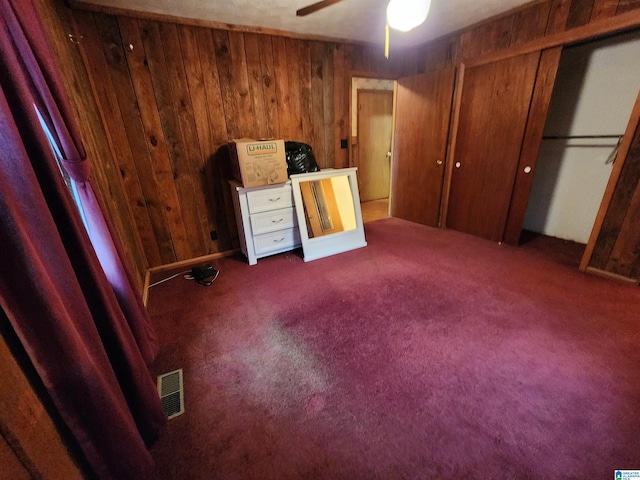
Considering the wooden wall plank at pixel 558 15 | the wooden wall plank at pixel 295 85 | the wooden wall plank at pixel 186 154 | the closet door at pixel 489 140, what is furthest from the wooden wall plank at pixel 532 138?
the wooden wall plank at pixel 186 154

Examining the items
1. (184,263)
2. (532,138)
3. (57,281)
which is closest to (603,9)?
(532,138)

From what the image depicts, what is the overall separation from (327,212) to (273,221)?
622mm

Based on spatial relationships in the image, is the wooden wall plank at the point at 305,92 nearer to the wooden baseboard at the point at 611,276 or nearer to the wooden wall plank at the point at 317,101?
the wooden wall plank at the point at 317,101

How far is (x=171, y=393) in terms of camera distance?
4.71 ft

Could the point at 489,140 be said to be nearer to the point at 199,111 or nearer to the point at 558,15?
the point at 558,15

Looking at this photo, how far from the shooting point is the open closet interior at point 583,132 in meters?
2.53

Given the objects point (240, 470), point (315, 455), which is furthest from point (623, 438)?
point (240, 470)

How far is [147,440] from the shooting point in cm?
120

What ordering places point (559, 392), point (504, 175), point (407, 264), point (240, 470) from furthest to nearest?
point (504, 175), point (407, 264), point (559, 392), point (240, 470)

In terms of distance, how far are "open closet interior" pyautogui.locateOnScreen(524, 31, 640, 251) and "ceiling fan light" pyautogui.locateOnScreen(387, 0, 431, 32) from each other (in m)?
2.38

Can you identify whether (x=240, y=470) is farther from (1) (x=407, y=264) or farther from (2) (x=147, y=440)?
(1) (x=407, y=264)

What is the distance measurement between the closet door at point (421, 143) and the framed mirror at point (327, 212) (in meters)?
1.12

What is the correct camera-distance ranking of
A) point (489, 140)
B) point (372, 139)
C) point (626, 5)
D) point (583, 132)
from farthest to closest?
point (372, 139) → point (489, 140) → point (583, 132) → point (626, 5)

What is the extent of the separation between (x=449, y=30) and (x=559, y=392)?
11.1 feet
